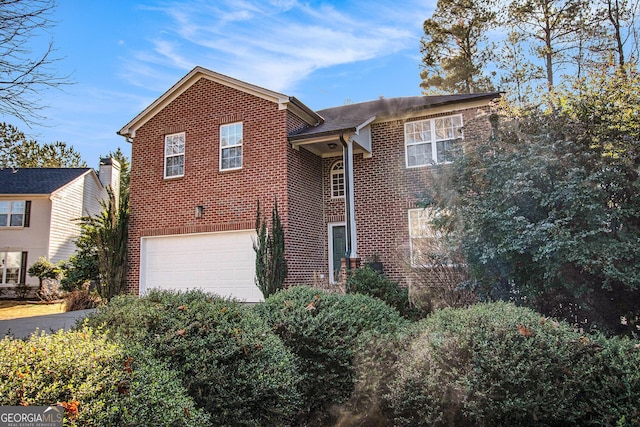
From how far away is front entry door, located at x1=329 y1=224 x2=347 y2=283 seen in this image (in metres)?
13.0

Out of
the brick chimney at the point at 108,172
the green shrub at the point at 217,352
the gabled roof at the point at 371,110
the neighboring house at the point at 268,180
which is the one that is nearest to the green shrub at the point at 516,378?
the green shrub at the point at 217,352

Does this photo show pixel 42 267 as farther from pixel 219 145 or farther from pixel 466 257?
pixel 466 257

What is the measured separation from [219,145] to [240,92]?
5.43ft

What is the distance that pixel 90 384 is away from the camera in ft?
8.06

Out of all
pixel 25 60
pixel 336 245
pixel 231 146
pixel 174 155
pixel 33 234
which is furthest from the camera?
pixel 33 234

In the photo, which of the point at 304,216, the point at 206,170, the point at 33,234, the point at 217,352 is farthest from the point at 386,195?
the point at 33,234

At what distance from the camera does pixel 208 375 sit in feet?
11.1

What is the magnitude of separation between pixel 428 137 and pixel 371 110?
271 cm

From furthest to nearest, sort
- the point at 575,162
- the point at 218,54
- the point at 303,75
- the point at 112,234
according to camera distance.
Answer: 1. the point at 112,234
2. the point at 303,75
3. the point at 218,54
4. the point at 575,162

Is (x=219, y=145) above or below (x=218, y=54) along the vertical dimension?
below

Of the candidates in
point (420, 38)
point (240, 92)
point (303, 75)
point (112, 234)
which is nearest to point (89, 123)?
point (112, 234)

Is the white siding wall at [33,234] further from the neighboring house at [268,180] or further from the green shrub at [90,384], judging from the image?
the green shrub at [90,384]

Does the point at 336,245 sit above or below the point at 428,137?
below
